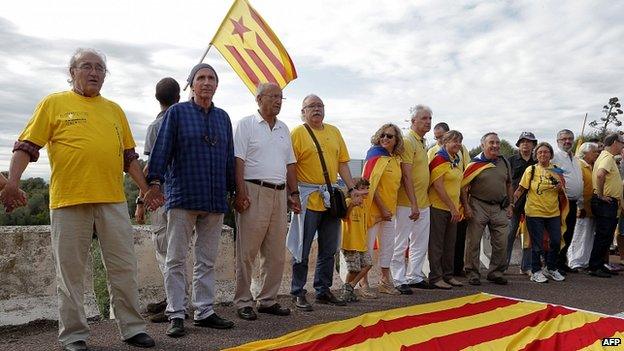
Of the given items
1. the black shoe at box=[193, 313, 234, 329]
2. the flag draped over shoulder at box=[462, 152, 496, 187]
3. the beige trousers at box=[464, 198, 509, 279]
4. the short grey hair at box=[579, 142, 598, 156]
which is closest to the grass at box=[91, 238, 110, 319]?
the black shoe at box=[193, 313, 234, 329]

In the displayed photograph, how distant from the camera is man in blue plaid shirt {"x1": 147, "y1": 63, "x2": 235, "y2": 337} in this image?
4.38 metres

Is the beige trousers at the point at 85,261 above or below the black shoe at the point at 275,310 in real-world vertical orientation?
above

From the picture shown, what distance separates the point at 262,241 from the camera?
5.12 meters

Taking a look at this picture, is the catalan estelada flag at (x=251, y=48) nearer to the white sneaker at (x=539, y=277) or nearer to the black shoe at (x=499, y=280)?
the black shoe at (x=499, y=280)

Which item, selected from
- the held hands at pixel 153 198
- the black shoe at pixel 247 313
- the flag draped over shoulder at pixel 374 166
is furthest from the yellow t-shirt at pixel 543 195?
the held hands at pixel 153 198

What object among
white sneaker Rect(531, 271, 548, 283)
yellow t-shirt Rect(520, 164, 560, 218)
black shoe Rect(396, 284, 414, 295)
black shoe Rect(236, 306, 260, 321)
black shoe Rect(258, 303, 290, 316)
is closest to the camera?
black shoe Rect(236, 306, 260, 321)

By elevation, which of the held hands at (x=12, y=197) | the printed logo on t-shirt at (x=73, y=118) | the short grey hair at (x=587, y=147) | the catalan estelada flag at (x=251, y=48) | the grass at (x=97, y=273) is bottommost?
the grass at (x=97, y=273)

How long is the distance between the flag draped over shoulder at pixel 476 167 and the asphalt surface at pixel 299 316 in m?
1.32

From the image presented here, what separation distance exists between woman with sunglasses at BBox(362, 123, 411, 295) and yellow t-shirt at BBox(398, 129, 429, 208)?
0.29 meters

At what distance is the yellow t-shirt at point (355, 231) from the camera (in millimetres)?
5883

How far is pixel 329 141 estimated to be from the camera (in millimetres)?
5664

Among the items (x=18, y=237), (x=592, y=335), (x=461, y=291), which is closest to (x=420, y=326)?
(x=592, y=335)

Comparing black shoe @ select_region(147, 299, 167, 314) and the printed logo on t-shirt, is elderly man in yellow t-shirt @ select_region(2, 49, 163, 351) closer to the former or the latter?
the printed logo on t-shirt

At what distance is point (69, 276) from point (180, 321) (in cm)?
93
